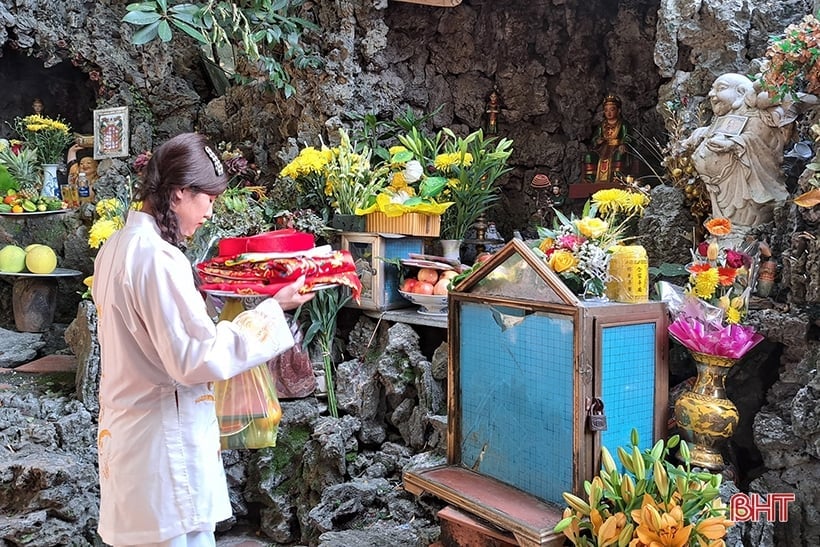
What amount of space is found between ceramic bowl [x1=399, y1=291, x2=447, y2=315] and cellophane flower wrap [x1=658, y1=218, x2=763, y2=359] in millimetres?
1476

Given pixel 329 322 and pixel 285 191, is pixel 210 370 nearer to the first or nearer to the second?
pixel 329 322

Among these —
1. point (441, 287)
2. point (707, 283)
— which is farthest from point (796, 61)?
point (441, 287)

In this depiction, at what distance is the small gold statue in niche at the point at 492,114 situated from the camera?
498 cm

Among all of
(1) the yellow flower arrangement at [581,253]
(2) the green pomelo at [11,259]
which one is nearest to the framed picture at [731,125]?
(1) the yellow flower arrangement at [581,253]

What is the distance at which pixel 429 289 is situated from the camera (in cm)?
359

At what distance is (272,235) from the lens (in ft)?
A: 5.73

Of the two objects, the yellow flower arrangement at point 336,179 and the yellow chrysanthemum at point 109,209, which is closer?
the yellow flower arrangement at point 336,179

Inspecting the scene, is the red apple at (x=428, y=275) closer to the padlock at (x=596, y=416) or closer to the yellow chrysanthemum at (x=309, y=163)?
the yellow chrysanthemum at (x=309, y=163)

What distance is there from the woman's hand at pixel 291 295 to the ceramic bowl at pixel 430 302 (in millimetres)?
1915

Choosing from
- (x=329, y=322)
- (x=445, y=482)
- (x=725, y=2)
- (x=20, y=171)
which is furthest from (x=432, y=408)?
(x=20, y=171)

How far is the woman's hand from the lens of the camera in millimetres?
1644

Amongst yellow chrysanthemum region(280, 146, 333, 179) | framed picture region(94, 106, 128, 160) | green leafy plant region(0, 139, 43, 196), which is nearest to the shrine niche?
green leafy plant region(0, 139, 43, 196)

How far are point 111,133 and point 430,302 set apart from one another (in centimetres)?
380

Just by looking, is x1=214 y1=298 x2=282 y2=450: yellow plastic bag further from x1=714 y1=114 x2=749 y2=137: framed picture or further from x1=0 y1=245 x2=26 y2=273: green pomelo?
x1=0 y1=245 x2=26 y2=273: green pomelo
